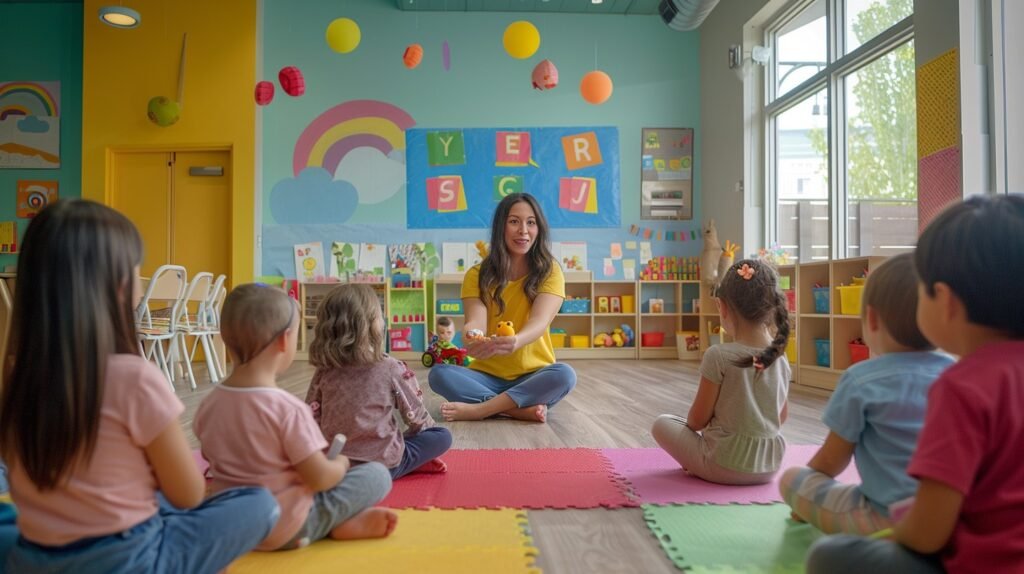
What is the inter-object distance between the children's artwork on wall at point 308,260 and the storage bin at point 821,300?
4489mm

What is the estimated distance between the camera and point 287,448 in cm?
129

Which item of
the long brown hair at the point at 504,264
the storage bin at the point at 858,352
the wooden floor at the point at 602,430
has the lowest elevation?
the wooden floor at the point at 602,430

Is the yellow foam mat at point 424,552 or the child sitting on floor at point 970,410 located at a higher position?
the child sitting on floor at point 970,410

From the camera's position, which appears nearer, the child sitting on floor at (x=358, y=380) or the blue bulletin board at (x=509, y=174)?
the child sitting on floor at (x=358, y=380)

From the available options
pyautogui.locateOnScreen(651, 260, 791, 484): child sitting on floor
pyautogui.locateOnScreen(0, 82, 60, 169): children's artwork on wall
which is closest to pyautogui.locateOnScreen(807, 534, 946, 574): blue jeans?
pyautogui.locateOnScreen(651, 260, 791, 484): child sitting on floor

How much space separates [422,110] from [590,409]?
448cm

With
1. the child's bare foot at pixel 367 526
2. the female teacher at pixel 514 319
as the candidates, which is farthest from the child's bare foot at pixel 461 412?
the child's bare foot at pixel 367 526

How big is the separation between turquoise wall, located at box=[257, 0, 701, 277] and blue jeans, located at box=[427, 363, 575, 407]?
4024 millimetres

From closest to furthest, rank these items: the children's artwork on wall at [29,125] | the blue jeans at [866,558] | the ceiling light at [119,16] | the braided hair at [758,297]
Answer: the blue jeans at [866,558] < the braided hair at [758,297] < the ceiling light at [119,16] < the children's artwork on wall at [29,125]

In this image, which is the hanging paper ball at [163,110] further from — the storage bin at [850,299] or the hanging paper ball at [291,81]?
the storage bin at [850,299]

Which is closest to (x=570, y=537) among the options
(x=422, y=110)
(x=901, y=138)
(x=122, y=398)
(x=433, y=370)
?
(x=122, y=398)

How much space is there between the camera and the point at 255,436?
1.29 meters

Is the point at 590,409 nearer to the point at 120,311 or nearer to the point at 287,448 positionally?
the point at 287,448

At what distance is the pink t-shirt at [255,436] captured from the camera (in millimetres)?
1290
